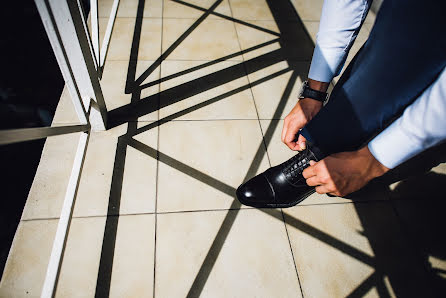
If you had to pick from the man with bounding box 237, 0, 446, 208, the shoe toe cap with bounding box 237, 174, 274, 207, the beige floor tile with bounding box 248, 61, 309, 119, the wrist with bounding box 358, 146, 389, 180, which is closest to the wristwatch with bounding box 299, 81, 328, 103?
the man with bounding box 237, 0, 446, 208

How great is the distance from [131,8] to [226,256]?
2389 mm

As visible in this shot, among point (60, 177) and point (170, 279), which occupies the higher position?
point (60, 177)

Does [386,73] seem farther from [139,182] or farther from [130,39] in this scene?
[130,39]

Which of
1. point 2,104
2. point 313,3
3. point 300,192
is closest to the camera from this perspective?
point 300,192

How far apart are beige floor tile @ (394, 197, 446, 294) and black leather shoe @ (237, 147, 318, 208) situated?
2.02ft

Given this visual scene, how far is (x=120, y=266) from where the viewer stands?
110cm

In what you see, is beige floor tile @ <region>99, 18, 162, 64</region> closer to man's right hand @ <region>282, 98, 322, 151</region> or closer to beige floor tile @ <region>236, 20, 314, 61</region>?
beige floor tile @ <region>236, 20, 314, 61</region>

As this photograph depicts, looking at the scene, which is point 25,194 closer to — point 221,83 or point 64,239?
point 64,239

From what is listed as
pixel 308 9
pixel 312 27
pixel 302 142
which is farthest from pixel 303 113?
pixel 308 9

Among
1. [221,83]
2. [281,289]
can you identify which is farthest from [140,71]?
[281,289]

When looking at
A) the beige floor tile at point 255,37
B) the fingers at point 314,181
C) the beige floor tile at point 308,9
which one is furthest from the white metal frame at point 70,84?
the beige floor tile at point 308,9

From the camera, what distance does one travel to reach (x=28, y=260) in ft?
3.53

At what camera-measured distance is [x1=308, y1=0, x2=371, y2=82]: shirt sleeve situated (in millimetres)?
885

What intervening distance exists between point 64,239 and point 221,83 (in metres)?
1.41
